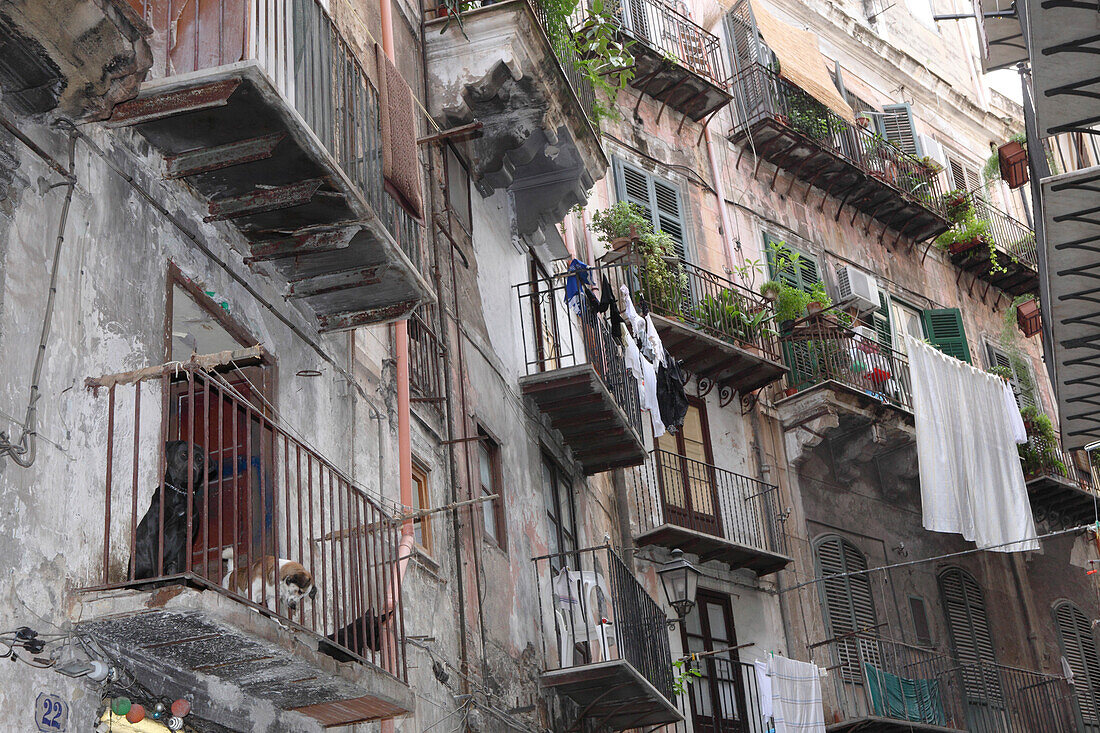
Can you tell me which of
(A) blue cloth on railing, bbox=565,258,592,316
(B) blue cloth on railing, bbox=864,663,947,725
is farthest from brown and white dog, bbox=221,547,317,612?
(B) blue cloth on railing, bbox=864,663,947,725

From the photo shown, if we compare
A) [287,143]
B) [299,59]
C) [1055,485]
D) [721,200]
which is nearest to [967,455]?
[1055,485]

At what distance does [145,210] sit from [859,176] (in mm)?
17565

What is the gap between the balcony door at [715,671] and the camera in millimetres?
15727

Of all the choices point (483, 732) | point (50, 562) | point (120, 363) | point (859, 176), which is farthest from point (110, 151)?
point (859, 176)

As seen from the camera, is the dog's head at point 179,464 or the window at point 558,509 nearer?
the dog's head at point 179,464

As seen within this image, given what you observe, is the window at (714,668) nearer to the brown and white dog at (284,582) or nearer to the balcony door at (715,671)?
the balcony door at (715,671)

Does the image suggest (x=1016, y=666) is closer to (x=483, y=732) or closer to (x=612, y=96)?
(x=612, y=96)

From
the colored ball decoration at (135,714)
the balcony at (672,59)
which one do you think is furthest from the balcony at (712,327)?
the colored ball decoration at (135,714)

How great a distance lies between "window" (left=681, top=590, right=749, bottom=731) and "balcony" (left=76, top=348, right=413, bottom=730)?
8.63 m

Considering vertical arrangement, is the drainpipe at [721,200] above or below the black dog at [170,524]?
above

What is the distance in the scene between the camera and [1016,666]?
70.0 ft

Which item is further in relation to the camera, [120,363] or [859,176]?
[859,176]

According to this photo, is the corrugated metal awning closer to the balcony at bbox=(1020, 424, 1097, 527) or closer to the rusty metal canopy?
the balcony at bbox=(1020, 424, 1097, 527)

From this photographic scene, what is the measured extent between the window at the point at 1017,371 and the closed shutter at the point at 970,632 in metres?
4.90
